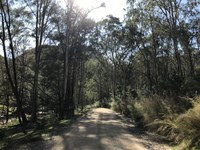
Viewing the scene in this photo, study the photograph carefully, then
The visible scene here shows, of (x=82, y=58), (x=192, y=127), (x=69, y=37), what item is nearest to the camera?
(x=192, y=127)

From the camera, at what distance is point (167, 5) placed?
1351 inches

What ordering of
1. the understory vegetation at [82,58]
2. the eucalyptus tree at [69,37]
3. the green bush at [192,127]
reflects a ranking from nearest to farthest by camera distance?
the green bush at [192,127] < the understory vegetation at [82,58] < the eucalyptus tree at [69,37]

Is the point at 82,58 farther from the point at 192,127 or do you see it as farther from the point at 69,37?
the point at 192,127

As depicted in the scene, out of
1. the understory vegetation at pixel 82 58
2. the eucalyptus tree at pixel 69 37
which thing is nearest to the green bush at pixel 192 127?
the understory vegetation at pixel 82 58

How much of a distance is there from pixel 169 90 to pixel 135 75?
60.5 m

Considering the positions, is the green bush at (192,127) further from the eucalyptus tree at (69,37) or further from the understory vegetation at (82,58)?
the eucalyptus tree at (69,37)

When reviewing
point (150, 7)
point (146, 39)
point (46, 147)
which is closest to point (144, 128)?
point (46, 147)

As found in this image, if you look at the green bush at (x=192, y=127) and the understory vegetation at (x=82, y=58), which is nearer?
the green bush at (x=192, y=127)

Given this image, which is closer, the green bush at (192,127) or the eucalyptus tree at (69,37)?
the green bush at (192,127)

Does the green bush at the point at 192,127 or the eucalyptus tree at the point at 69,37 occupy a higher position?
the eucalyptus tree at the point at 69,37

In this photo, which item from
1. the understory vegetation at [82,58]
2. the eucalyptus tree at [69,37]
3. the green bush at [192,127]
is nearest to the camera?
the green bush at [192,127]

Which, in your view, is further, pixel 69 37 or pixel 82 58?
pixel 82 58

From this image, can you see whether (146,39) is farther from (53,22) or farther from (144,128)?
(144,128)

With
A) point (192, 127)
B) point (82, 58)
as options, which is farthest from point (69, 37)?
point (192, 127)
